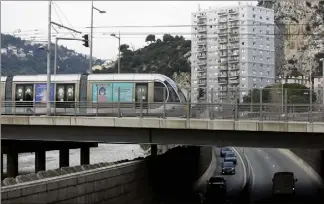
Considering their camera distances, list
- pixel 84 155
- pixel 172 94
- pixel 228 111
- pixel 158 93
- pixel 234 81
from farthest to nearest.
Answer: pixel 234 81
pixel 84 155
pixel 172 94
pixel 158 93
pixel 228 111

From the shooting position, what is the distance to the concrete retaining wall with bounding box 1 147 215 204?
12086 millimetres

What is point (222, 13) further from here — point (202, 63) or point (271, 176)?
point (271, 176)

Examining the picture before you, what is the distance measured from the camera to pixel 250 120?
23688mm

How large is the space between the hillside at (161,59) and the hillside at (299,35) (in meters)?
29.5

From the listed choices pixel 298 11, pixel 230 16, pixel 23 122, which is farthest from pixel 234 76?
pixel 23 122

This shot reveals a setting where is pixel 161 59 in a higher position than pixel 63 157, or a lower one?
higher

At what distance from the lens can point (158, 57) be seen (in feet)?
438

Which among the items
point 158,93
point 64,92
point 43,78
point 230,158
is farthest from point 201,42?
point 158,93

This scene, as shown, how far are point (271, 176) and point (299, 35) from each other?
108959 millimetres

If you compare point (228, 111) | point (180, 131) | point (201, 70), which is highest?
point (201, 70)

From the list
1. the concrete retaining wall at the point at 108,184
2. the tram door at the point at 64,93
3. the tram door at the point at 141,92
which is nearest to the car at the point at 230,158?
the concrete retaining wall at the point at 108,184

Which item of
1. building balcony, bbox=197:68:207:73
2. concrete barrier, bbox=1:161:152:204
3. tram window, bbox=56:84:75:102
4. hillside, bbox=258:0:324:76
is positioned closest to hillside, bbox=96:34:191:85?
building balcony, bbox=197:68:207:73

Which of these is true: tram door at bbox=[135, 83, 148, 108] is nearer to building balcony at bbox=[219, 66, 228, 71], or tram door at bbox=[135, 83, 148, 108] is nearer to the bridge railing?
the bridge railing

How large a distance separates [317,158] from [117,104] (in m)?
23.0
